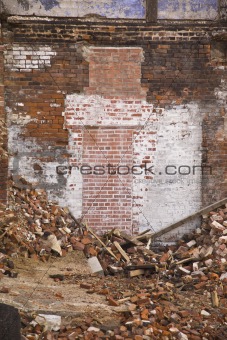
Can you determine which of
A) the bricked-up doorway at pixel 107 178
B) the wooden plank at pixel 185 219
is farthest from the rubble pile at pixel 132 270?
the bricked-up doorway at pixel 107 178

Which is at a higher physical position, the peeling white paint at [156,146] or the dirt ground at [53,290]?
the peeling white paint at [156,146]

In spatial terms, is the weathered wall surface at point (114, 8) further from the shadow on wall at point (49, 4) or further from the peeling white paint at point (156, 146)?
the peeling white paint at point (156, 146)

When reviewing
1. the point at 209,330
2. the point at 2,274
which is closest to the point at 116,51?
the point at 2,274

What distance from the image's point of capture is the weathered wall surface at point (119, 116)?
10117mm

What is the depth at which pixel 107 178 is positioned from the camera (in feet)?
34.0

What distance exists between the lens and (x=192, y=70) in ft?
34.1

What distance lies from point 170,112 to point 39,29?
2.55 metres

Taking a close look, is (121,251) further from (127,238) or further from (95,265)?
(95,265)

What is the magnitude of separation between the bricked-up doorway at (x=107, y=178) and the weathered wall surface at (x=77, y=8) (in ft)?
6.22

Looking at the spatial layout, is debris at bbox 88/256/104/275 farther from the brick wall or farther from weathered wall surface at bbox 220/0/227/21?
weathered wall surface at bbox 220/0/227/21

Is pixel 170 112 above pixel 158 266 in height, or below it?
above

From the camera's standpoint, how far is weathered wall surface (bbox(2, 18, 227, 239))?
10117mm

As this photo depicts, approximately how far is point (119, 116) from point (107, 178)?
105 cm

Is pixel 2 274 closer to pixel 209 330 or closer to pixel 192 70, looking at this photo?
pixel 209 330
